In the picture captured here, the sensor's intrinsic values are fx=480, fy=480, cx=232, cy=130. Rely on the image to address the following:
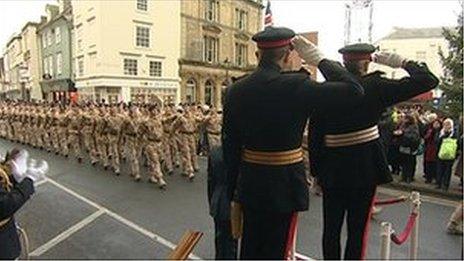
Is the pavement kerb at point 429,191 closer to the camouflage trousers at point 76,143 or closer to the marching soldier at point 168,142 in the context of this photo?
the marching soldier at point 168,142

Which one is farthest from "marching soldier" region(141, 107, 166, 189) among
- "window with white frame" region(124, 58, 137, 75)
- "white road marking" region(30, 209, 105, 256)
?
"window with white frame" region(124, 58, 137, 75)

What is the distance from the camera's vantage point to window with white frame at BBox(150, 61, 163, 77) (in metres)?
35.4

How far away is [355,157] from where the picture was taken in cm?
350

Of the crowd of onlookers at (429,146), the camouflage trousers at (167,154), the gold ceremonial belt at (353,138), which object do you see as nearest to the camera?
the gold ceremonial belt at (353,138)

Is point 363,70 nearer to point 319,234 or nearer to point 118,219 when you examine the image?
point 319,234

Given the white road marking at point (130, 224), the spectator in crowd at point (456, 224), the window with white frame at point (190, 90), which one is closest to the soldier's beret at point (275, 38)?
the white road marking at point (130, 224)

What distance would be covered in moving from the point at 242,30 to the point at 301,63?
42.9 metres

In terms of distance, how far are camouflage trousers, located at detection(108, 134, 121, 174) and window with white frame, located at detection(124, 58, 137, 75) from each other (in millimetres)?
21314

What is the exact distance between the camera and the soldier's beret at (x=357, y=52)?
11.3ft

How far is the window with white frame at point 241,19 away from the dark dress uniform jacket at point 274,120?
4241 centimetres

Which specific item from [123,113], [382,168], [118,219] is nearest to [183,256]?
[382,168]

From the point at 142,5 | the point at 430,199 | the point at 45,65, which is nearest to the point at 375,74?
the point at 430,199

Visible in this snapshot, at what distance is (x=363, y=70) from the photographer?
3545 millimetres

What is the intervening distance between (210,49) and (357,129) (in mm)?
38681
